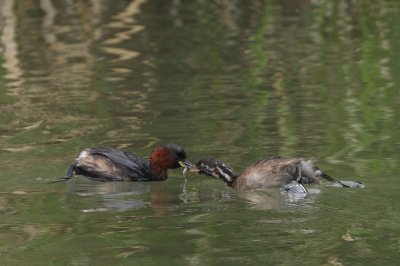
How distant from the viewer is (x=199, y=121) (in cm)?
1277

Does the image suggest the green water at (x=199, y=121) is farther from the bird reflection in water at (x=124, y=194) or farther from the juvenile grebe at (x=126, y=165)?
the juvenile grebe at (x=126, y=165)

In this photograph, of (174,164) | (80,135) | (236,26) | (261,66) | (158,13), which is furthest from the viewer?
(158,13)

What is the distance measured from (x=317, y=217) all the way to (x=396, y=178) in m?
1.35

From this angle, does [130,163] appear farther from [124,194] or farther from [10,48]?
[10,48]

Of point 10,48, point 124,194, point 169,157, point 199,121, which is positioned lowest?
point 10,48

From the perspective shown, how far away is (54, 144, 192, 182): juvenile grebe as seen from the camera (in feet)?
34.9

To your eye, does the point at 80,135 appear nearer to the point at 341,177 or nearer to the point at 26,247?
the point at 341,177

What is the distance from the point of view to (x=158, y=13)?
869 inches

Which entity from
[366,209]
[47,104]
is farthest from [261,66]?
[366,209]

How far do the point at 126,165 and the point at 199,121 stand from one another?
226 centimetres

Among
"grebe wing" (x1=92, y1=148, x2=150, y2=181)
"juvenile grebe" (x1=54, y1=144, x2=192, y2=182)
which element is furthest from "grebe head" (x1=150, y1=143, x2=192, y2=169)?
"grebe wing" (x1=92, y1=148, x2=150, y2=181)

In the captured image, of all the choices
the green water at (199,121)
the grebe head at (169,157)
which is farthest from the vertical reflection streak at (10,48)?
the grebe head at (169,157)

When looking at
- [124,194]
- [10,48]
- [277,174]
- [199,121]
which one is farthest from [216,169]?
[10,48]

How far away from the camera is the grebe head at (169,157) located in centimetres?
1062
